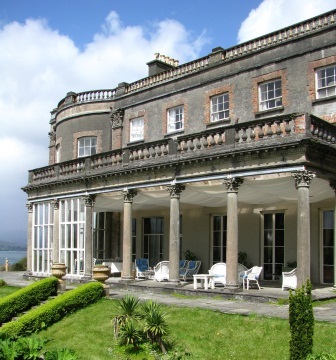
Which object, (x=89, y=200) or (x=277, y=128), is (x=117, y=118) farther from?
(x=277, y=128)

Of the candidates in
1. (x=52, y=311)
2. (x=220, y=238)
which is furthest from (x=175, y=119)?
(x=52, y=311)

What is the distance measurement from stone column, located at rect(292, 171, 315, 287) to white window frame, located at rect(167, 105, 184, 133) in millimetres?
8217

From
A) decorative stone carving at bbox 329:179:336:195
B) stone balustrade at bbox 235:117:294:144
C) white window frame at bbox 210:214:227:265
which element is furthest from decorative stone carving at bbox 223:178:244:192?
white window frame at bbox 210:214:227:265

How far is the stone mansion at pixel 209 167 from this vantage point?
1466 cm

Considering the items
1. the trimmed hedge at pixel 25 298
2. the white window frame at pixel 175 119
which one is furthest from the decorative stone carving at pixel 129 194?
the trimmed hedge at pixel 25 298

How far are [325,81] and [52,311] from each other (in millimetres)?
11046

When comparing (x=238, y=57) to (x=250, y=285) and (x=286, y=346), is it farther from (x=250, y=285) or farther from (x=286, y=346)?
(x=286, y=346)

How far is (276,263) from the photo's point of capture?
18.9 m

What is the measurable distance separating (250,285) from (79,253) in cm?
788

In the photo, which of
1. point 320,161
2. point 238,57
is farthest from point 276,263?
point 238,57

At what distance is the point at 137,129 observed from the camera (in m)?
23.2

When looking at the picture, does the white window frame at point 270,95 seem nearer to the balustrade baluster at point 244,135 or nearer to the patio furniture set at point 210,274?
the balustrade baluster at point 244,135

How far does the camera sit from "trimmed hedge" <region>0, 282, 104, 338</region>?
13.0 metres

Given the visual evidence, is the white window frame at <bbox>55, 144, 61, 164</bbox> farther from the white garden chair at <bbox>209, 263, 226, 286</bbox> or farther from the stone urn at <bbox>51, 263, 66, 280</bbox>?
the white garden chair at <bbox>209, 263, 226, 286</bbox>
